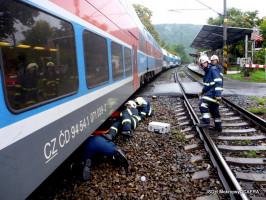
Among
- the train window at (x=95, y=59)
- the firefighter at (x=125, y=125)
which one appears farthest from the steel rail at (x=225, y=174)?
the train window at (x=95, y=59)

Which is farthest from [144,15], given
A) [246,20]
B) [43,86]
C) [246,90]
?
[43,86]

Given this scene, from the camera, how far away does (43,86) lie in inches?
99.2

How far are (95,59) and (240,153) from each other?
128 inches

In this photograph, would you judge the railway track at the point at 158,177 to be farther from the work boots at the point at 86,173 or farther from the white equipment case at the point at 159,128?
the white equipment case at the point at 159,128

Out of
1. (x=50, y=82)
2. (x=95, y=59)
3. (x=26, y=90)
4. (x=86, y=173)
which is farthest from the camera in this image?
(x=95, y=59)

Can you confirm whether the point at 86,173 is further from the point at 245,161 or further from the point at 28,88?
the point at 245,161

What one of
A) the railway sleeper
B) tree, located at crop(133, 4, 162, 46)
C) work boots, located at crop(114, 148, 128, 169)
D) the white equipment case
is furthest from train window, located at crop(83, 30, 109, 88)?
tree, located at crop(133, 4, 162, 46)

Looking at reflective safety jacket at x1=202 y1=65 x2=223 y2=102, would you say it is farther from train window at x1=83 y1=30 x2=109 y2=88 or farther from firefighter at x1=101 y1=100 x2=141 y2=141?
train window at x1=83 y1=30 x2=109 y2=88

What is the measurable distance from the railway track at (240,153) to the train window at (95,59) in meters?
2.34

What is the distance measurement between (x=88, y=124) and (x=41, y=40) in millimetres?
1622

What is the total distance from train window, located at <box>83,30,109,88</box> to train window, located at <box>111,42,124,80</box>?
634 mm

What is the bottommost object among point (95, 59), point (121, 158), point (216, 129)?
point (216, 129)

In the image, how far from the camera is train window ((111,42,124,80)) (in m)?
5.55

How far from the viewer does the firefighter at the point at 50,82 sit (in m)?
2.56
